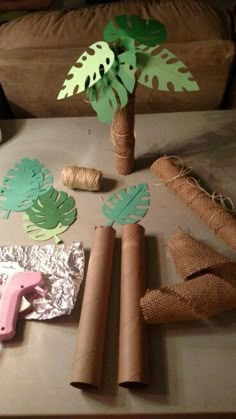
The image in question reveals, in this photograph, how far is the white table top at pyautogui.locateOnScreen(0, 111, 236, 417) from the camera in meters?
0.61

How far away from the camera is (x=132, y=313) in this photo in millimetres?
680

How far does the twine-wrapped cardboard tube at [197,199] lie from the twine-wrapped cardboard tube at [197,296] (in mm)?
113

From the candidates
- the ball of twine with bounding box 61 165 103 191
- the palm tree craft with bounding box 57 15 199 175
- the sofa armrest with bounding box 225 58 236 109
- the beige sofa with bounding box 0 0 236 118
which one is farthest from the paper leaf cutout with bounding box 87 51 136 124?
the sofa armrest with bounding box 225 58 236 109

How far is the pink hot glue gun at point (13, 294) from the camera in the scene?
0.68m

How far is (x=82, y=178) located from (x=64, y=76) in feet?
1.36

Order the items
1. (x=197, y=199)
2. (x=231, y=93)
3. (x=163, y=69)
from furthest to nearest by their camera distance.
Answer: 1. (x=231, y=93)
2. (x=197, y=199)
3. (x=163, y=69)

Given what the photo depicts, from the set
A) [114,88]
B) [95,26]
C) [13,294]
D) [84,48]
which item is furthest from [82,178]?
[95,26]

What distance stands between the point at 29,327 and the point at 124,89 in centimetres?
53

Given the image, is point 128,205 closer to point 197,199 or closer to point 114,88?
point 197,199

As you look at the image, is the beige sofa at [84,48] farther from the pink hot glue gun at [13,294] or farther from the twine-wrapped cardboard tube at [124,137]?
the pink hot glue gun at [13,294]

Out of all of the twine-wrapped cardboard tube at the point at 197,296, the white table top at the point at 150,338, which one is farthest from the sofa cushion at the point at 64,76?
the twine-wrapped cardboard tube at the point at 197,296

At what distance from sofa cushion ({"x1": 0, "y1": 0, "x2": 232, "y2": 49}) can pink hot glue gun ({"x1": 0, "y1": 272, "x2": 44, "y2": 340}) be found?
2.63ft

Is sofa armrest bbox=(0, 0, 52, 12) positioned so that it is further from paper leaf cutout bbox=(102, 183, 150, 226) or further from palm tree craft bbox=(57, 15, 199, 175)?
paper leaf cutout bbox=(102, 183, 150, 226)

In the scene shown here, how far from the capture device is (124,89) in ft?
2.56
